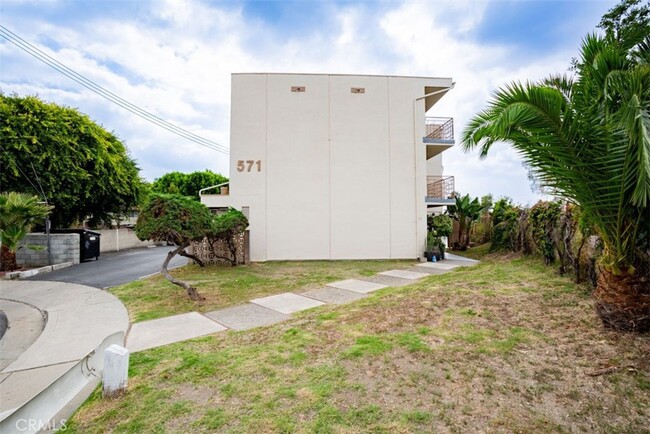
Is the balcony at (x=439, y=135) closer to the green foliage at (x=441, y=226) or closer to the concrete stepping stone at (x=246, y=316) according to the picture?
the green foliage at (x=441, y=226)

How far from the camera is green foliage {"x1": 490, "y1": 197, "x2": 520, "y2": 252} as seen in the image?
11.1 metres

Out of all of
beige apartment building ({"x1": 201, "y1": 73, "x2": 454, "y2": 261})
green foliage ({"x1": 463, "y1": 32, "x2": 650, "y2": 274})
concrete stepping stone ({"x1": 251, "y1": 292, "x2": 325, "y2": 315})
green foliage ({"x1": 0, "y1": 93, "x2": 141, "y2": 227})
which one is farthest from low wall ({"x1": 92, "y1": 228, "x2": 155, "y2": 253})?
green foliage ({"x1": 463, "y1": 32, "x2": 650, "y2": 274})

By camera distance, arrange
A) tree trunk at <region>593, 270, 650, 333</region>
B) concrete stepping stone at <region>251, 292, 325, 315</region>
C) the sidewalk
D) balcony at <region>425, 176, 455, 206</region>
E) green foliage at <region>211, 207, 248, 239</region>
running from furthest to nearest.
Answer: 1. balcony at <region>425, 176, 455, 206</region>
2. green foliage at <region>211, 207, 248, 239</region>
3. concrete stepping stone at <region>251, 292, 325, 315</region>
4. tree trunk at <region>593, 270, 650, 333</region>
5. the sidewalk

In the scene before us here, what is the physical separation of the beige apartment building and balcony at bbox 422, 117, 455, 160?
259mm

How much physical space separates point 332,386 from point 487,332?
2.35 metres

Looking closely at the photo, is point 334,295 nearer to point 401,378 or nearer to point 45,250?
point 401,378

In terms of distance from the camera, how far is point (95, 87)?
18.0m

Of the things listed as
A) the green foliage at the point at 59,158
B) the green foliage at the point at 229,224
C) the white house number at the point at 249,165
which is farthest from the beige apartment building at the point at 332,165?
the green foliage at the point at 59,158

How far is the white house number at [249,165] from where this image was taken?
12773 mm

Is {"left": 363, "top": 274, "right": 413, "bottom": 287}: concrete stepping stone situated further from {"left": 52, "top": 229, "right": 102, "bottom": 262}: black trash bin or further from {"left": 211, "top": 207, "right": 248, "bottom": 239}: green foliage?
{"left": 52, "top": 229, "right": 102, "bottom": 262}: black trash bin

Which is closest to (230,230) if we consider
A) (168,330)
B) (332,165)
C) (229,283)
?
(229,283)

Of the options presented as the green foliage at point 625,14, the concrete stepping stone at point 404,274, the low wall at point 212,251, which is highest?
the green foliage at point 625,14

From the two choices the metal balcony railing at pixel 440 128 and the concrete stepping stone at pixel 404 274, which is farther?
the metal balcony railing at pixel 440 128

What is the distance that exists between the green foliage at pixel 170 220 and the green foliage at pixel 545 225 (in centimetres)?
833
